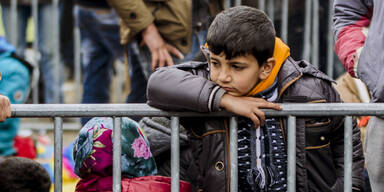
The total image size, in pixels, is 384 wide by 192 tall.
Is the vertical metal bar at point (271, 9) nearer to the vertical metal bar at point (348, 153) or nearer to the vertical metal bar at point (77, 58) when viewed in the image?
the vertical metal bar at point (77, 58)

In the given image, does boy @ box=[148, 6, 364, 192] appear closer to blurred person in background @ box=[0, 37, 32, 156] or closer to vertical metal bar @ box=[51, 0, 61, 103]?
blurred person in background @ box=[0, 37, 32, 156]

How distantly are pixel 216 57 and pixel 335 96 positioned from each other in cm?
50

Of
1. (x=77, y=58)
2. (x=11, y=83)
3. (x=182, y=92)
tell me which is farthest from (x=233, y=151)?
(x=77, y=58)

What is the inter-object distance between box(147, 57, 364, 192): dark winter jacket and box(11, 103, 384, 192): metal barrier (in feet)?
0.15

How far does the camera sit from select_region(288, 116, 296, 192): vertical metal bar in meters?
2.67

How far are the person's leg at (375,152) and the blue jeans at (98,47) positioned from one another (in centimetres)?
244

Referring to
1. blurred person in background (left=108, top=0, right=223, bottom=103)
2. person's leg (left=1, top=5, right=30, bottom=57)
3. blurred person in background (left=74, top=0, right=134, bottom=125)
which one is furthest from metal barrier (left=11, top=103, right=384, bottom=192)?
person's leg (left=1, top=5, right=30, bottom=57)

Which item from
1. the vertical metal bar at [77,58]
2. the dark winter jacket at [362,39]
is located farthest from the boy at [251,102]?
the vertical metal bar at [77,58]

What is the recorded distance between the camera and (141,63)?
429 cm

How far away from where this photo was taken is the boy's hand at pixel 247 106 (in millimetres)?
2629

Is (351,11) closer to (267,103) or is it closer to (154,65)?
(267,103)

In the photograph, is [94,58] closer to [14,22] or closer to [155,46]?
[155,46]

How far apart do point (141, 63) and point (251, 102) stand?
1.72 metres

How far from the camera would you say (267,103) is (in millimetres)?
2656
